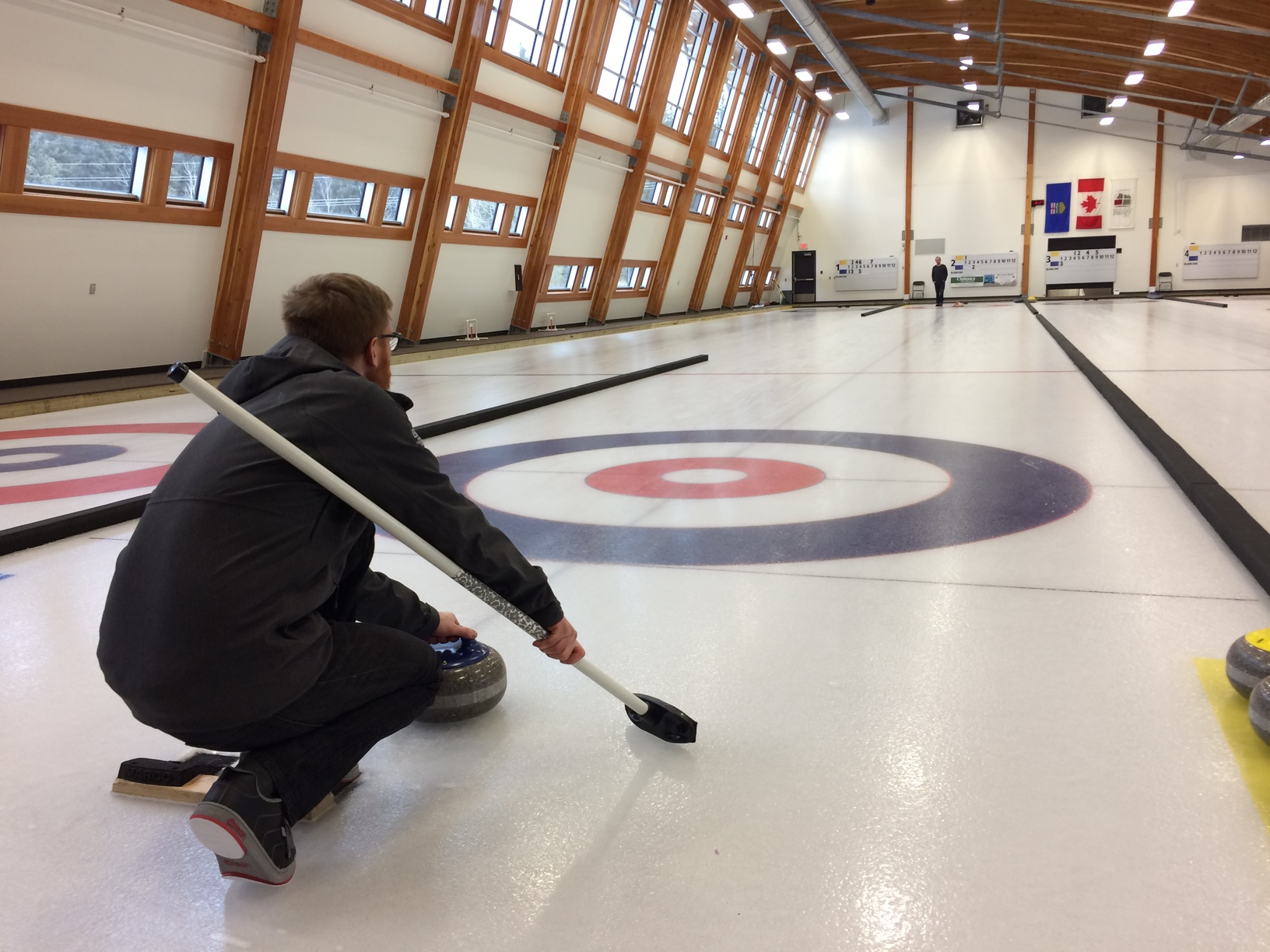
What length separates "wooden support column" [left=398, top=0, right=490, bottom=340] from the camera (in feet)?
48.6

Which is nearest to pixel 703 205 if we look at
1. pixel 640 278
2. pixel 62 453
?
pixel 640 278

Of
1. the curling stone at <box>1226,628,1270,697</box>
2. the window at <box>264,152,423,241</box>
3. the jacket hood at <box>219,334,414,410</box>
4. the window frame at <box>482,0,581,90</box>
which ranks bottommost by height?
the curling stone at <box>1226,628,1270,697</box>

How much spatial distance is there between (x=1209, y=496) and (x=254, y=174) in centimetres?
1114

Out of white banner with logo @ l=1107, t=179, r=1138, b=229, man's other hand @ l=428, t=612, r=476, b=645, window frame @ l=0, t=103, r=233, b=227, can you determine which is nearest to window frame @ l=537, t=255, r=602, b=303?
window frame @ l=0, t=103, r=233, b=227

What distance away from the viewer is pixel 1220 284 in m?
31.7

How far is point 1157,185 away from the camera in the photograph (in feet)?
105

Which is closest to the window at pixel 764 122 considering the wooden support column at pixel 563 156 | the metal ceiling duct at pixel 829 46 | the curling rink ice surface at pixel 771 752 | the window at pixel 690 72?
the metal ceiling duct at pixel 829 46

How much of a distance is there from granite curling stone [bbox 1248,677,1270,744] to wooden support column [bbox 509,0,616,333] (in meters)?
17.4

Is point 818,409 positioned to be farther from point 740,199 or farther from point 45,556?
point 740,199

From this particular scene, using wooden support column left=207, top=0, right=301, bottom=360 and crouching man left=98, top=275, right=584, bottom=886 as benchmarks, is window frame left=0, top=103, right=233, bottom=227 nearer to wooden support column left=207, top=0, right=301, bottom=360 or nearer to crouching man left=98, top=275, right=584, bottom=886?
wooden support column left=207, top=0, right=301, bottom=360

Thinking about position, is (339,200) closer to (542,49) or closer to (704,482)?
(542,49)

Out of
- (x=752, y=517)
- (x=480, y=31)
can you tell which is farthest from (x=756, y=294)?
(x=752, y=517)

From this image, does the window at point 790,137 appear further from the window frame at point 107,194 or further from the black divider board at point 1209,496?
the black divider board at point 1209,496

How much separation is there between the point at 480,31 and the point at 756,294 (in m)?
21.8
